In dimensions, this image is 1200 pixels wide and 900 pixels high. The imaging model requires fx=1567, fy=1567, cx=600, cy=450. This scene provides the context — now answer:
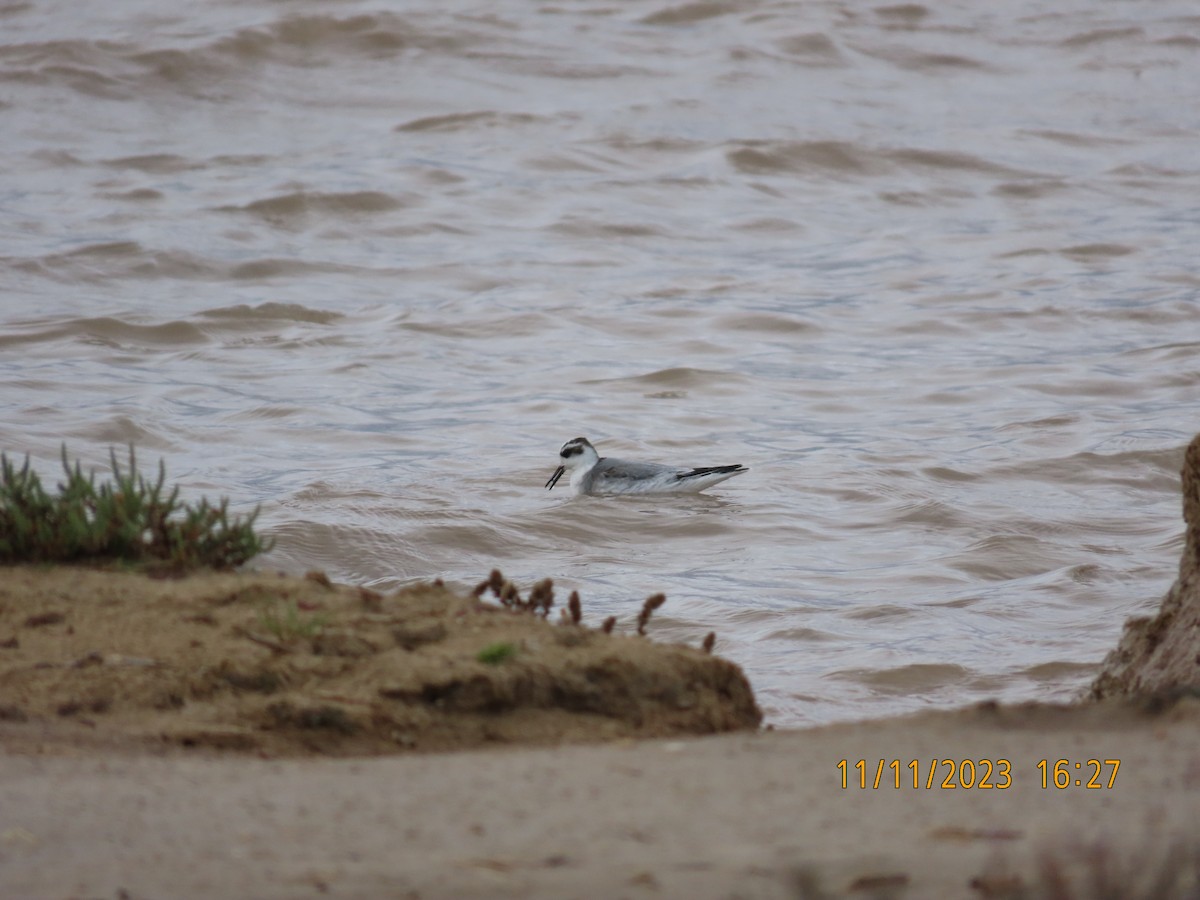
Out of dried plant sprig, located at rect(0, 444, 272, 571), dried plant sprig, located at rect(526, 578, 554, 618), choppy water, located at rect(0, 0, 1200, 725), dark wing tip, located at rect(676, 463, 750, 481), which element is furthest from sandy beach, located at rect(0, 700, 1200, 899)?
dark wing tip, located at rect(676, 463, 750, 481)

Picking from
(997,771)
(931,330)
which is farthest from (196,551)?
(931,330)

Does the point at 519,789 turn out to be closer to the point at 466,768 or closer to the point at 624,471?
the point at 466,768

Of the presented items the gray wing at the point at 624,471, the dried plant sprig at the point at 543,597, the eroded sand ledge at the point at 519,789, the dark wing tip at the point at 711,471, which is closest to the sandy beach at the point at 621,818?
the eroded sand ledge at the point at 519,789

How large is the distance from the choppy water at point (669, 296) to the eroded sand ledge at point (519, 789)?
8.13ft

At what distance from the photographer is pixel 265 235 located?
17.1 meters

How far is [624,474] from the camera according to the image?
1107 cm

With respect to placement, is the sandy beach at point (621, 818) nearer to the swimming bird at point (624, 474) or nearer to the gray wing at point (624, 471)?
the swimming bird at point (624, 474)

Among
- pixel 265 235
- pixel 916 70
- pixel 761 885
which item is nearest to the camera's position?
pixel 761 885

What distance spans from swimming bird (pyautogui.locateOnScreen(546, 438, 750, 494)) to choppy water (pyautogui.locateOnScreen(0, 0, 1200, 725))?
167 mm

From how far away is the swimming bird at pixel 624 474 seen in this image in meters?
10.7

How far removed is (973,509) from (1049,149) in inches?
520

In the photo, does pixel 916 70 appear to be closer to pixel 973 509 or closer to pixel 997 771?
pixel 973 509

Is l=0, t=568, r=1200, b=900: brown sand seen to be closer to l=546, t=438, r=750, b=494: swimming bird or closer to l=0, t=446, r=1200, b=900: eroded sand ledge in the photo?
l=0, t=446, r=1200, b=900: eroded sand ledge
